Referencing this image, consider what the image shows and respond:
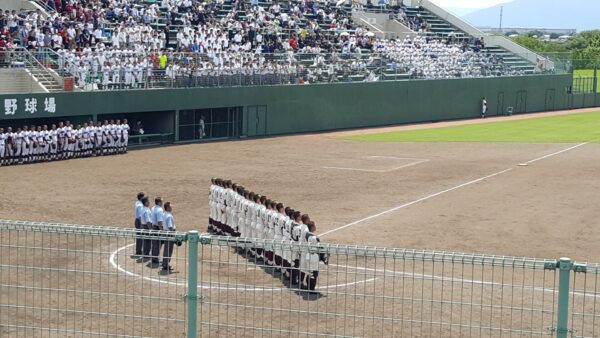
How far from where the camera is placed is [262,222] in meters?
17.0

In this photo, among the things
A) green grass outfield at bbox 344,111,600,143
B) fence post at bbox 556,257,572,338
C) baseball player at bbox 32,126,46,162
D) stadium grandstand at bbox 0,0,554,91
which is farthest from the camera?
green grass outfield at bbox 344,111,600,143

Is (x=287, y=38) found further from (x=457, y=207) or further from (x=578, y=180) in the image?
(x=457, y=207)

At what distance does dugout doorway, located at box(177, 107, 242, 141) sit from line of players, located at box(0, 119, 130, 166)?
5.03 meters

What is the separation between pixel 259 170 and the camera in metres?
31.0

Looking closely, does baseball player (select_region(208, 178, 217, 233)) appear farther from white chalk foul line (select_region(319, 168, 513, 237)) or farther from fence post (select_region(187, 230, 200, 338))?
fence post (select_region(187, 230, 200, 338))

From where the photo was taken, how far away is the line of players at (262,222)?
47.3 ft

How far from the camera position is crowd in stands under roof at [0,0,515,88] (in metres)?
37.0

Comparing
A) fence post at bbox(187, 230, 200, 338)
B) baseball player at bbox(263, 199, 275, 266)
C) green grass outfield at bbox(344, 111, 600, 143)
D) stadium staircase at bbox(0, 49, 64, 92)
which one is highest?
stadium staircase at bbox(0, 49, 64, 92)

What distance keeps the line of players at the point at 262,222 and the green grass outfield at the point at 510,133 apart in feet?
76.8

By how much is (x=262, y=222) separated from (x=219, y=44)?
28360 mm

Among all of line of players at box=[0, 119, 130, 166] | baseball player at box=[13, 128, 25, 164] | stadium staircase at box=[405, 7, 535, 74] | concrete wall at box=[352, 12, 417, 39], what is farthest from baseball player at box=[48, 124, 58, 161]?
stadium staircase at box=[405, 7, 535, 74]

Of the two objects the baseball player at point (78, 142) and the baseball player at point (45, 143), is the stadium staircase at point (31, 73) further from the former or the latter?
the baseball player at point (45, 143)

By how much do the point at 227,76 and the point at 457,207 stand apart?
19180 mm

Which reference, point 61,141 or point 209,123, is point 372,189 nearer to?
point 61,141
